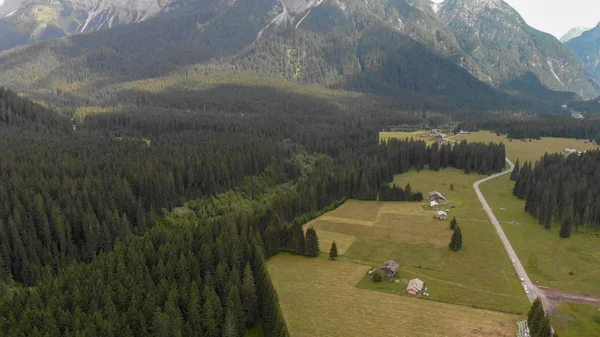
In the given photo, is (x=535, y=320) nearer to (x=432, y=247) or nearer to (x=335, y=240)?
(x=432, y=247)

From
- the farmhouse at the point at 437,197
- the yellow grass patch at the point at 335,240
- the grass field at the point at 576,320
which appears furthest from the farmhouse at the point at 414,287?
the farmhouse at the point at 437,197

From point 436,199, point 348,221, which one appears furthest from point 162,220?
point 436,199

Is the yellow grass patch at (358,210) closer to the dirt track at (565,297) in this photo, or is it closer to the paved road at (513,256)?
the paved road at (513,256)

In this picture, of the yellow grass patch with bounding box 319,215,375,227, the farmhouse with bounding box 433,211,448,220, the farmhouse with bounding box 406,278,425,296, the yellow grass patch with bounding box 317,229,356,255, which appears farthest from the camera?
the farmhouse with bounding box 433,211,448,220

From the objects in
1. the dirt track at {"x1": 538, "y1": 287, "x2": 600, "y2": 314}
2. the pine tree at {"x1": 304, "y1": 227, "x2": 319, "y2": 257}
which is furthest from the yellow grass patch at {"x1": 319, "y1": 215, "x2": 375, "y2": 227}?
the dirt track at {"x1": 538, "y1": 287, "x2": 600, "y2": 314}

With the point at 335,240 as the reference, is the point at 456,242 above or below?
above

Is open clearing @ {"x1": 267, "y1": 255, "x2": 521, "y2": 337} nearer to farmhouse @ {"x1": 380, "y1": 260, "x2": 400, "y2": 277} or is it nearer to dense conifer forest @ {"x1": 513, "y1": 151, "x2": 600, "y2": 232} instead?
farmhouse @ {"x1": 380, "y1": 260, "x2": 400, "y2": 277}

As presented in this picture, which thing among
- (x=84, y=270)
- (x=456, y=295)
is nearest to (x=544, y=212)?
(x=456, y=295)
